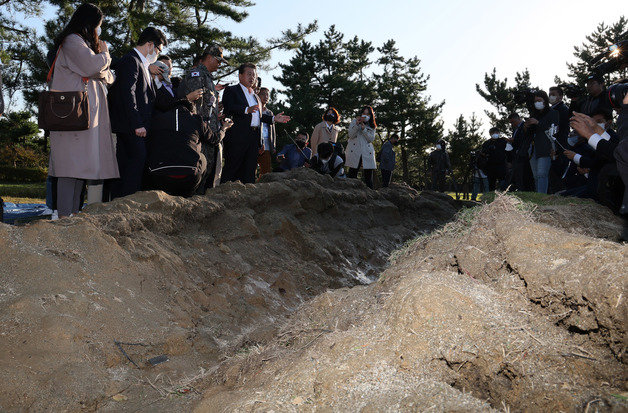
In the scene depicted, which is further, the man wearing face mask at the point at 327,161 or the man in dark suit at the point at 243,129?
the man wearing face mask at the point at 327,161

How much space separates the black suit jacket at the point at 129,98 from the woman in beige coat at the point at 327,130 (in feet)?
16.5

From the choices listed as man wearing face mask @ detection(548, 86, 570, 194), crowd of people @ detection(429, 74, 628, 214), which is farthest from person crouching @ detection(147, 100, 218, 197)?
man wearing face mask @ detection(548, 86, 570, 194)

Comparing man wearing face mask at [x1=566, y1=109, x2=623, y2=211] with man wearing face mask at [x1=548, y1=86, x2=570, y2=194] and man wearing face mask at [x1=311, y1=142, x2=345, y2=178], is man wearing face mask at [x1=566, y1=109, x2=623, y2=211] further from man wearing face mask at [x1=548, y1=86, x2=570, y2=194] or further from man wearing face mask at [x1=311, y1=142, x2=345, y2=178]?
man wearing face mask at [x1=311, y1=142, x2=345, y2=178]

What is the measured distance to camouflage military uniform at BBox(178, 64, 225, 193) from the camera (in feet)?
17.9

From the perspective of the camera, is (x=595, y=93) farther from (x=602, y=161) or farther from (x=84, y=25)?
(x=84, y=25)

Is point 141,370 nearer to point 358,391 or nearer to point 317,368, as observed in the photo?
point 317,368

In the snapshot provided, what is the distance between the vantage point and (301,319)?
2881 mm

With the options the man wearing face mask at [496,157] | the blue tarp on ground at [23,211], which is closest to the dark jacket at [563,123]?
the man wearing face mask at [496,157]

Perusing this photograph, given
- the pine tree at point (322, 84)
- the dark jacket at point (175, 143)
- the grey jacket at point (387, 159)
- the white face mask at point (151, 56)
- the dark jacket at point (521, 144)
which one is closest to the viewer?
the dark jacket at point (175, 143)

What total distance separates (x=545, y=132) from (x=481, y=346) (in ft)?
22.5

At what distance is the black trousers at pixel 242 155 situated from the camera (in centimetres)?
651

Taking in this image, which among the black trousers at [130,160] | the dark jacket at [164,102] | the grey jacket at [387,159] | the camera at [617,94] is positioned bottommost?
the black trousers at [130,160]

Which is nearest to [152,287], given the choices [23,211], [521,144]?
[23,211]

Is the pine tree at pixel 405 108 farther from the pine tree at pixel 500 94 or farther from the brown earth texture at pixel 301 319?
the brown earth texture at pixel 301 319
